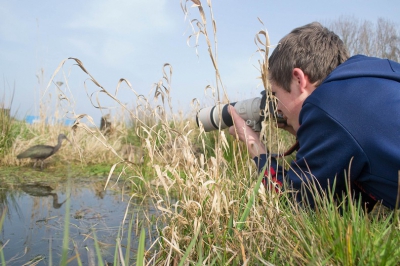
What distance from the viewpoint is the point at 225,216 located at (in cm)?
150

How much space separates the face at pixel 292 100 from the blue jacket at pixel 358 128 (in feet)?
0.83

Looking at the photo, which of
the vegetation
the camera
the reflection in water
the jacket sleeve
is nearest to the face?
the camera

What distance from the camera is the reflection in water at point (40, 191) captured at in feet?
9.27

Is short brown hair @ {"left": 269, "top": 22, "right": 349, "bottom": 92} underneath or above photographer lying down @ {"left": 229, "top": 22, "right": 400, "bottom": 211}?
above

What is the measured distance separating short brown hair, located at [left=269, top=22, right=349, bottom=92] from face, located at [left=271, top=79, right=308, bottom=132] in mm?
24

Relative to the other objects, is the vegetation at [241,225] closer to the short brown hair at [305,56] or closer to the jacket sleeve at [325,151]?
the jacket sleeve at [325,151]

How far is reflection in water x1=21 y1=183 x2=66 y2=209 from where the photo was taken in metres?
2.83

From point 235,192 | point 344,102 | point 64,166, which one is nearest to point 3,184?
point 64,166

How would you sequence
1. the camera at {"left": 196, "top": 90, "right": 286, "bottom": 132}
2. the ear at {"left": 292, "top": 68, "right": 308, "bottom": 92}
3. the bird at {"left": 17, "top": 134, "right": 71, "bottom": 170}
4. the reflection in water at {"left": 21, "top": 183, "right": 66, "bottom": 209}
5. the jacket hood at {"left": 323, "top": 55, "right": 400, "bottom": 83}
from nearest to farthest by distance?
the jacket hood at {"left": 323, "top": 55, "right": 400, "bottom": 83} < the ear at {"left": 292, "top": 68, "right": 308, "bottom": 92} < the camera at {"left": 196, "top": 90, "right": 286, "bottom": 132} < the reflection in water at {"left": 21, "top": 183, "right": 66, "bottom": 209} < the bird at {"left": 17, "top": 134, "right": 71, "bottom": 170}

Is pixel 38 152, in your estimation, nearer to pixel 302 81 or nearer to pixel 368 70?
pixel 302 81

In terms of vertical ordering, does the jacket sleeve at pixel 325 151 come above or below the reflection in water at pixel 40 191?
above

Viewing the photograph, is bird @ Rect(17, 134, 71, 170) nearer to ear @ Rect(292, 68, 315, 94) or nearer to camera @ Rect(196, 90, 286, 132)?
camera @ Rect(196, 90, 286, 132)

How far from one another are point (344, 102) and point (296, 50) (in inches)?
19.8

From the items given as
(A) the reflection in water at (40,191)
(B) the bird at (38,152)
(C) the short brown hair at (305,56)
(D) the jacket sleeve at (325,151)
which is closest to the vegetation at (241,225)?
(D) the jacket sleeve at (325,151)
